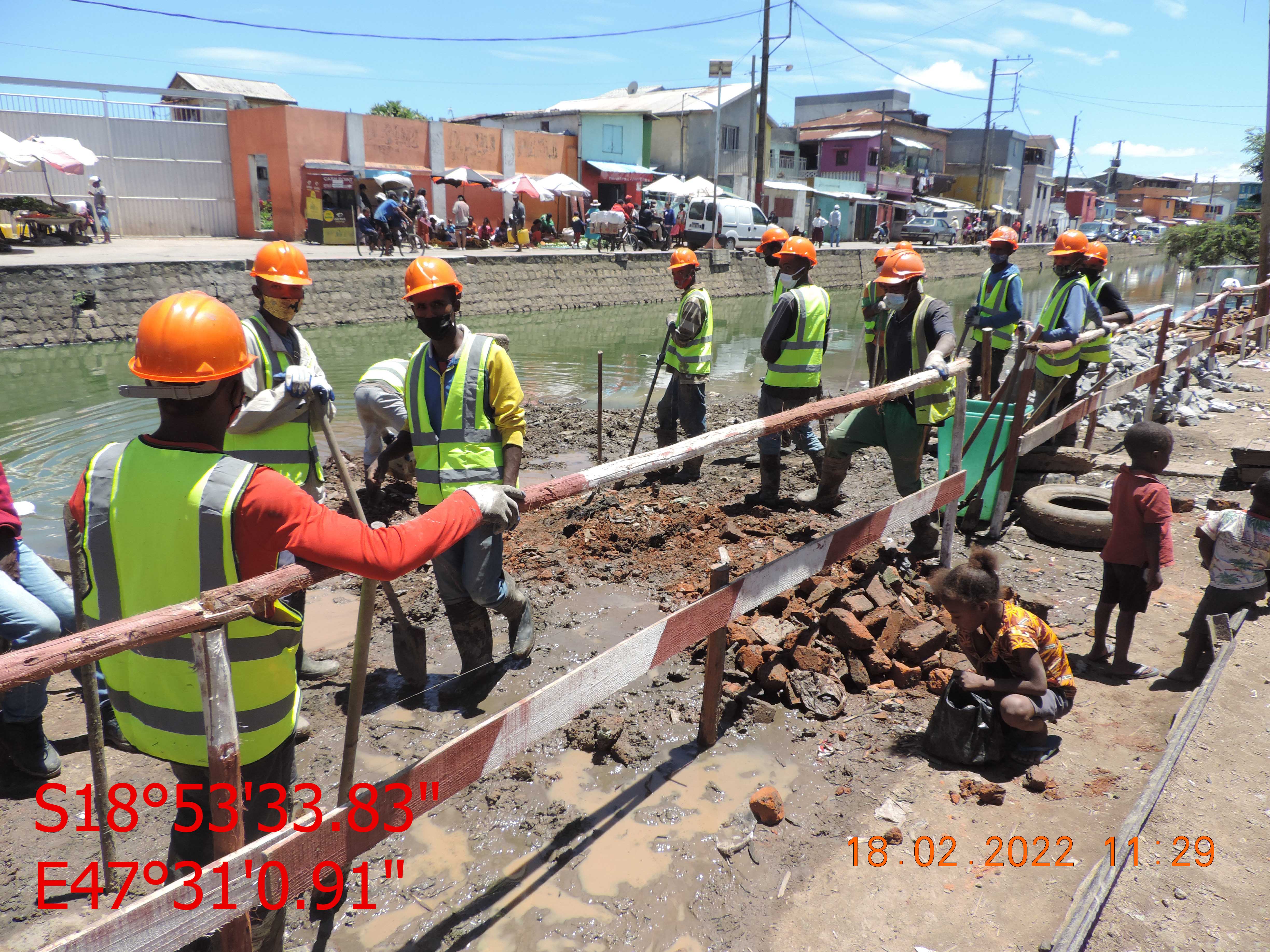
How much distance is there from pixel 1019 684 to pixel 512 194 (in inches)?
1164

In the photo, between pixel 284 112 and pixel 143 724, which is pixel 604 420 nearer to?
pixel 143 724

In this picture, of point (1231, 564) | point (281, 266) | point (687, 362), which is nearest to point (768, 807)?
point (1231, 564)

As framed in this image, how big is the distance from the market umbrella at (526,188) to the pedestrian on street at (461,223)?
1909 millimetres

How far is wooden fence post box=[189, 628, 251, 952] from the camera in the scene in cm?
162

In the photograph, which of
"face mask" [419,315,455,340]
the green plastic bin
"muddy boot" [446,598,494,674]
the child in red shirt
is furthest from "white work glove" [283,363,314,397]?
the green plastic bin

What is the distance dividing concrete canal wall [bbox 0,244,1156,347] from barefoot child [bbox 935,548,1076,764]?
14.1m

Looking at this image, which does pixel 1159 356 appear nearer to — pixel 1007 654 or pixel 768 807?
pixel 1007 654

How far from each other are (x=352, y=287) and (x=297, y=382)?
52.7 ft

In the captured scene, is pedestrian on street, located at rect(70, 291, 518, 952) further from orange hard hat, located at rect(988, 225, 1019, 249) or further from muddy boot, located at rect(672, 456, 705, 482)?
orange hard hat, located at rect(988, 225, 1019, 249)

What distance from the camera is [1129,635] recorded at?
3805 millimetres

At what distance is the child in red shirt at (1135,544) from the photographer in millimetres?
3695

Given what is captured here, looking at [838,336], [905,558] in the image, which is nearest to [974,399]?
[905,558]

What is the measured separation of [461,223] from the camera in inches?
1027

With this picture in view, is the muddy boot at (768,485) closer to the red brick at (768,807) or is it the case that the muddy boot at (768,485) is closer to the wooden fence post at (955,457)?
the wooden fence post at (955,457)
